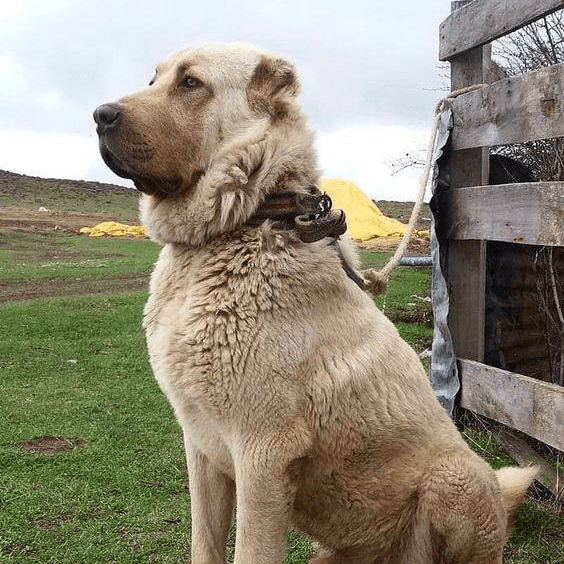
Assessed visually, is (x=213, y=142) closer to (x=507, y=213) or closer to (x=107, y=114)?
(x=107, y=114)

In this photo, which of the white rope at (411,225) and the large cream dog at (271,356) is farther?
the white rope at (411,225)

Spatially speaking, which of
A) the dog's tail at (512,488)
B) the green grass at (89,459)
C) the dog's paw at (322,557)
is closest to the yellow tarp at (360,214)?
the green grass at (89,459)

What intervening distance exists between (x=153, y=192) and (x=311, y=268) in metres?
0.65

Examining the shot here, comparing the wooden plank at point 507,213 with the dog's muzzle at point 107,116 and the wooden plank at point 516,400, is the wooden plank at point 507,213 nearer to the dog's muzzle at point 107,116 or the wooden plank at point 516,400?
the wooden plank at point 516,400

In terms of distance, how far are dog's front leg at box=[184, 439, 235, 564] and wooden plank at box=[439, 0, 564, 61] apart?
287 cm

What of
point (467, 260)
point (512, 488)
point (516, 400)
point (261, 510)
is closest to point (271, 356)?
point (261, 510)

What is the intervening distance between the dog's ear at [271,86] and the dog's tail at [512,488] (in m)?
1.74

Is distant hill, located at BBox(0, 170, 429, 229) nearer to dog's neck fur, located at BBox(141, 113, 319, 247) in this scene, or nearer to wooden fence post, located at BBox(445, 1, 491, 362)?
wooden fence post, located at BBox(445, 1, 491, 362)

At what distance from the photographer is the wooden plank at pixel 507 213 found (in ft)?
12.0

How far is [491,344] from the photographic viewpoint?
16.6 feet

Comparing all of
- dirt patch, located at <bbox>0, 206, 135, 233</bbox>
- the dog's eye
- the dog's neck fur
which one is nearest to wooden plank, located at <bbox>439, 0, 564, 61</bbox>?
the dog's neck fur

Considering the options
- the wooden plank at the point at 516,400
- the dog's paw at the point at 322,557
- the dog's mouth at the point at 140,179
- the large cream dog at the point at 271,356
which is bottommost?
the dog's paw at the point at 322,557

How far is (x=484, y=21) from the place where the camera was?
4395mm

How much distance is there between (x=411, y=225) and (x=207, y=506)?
188 centimetres
